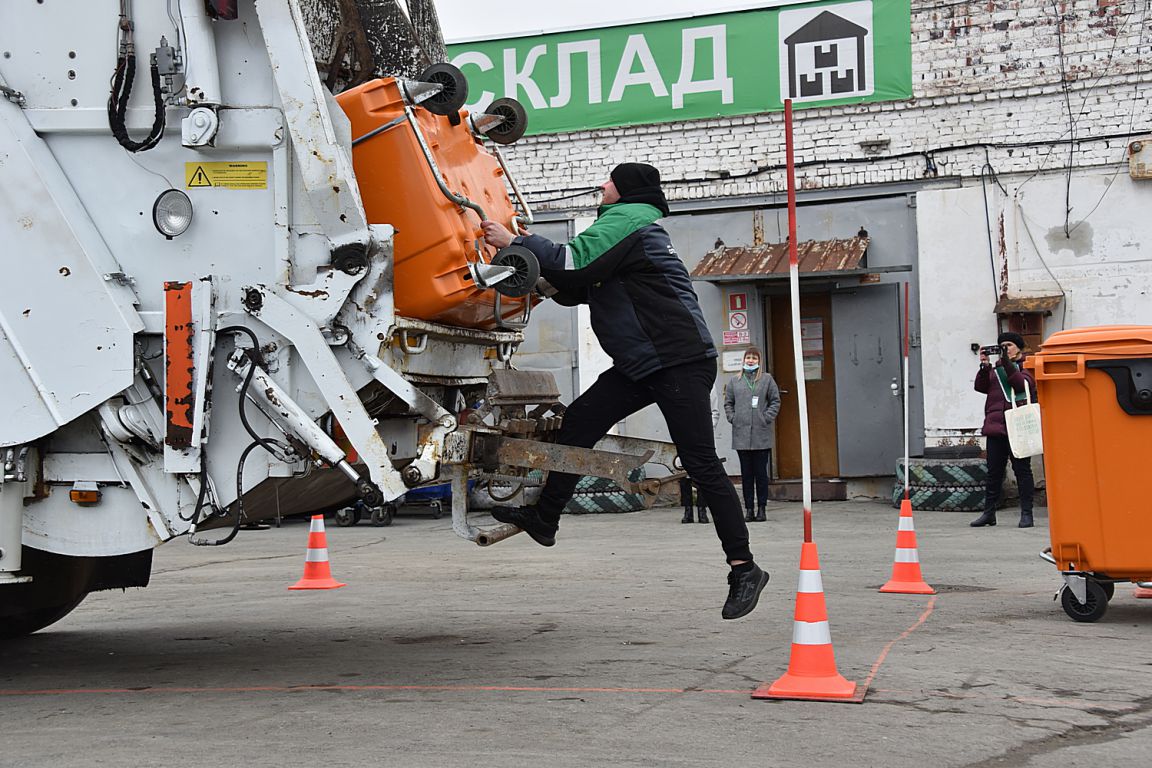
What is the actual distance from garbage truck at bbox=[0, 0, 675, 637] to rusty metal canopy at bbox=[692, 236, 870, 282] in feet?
31.0

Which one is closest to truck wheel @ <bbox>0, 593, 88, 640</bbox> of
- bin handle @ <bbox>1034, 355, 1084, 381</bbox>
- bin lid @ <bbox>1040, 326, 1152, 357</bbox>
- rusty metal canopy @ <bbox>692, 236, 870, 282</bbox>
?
bin handle @ <bbox>1034, 355, 1084, 381</bbox>

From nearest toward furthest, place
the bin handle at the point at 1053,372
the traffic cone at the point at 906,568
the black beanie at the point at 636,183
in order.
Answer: the black beanie at the point at 636,183 < the bin handle at the point at 1053,372 < the traffic cone at the point at 906,568

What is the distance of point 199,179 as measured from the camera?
5180 mm

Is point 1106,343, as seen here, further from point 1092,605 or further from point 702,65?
point 702,65

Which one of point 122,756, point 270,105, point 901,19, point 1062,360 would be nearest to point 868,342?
point 901,19

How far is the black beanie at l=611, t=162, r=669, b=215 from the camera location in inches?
229

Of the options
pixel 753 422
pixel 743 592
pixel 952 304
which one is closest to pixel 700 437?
pixel 743 592

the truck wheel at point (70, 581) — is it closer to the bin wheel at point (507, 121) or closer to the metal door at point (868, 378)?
the bin wheel at point (507, 121)

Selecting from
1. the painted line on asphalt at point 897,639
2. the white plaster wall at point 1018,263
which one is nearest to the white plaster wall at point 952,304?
the white plaster wall at point 1018,263

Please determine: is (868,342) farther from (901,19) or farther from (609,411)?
(609,411)

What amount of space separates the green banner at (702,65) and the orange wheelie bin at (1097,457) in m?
9.00

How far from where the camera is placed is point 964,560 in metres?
9.67

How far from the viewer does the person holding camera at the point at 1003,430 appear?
1223 cm

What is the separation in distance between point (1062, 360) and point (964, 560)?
3325 mm
